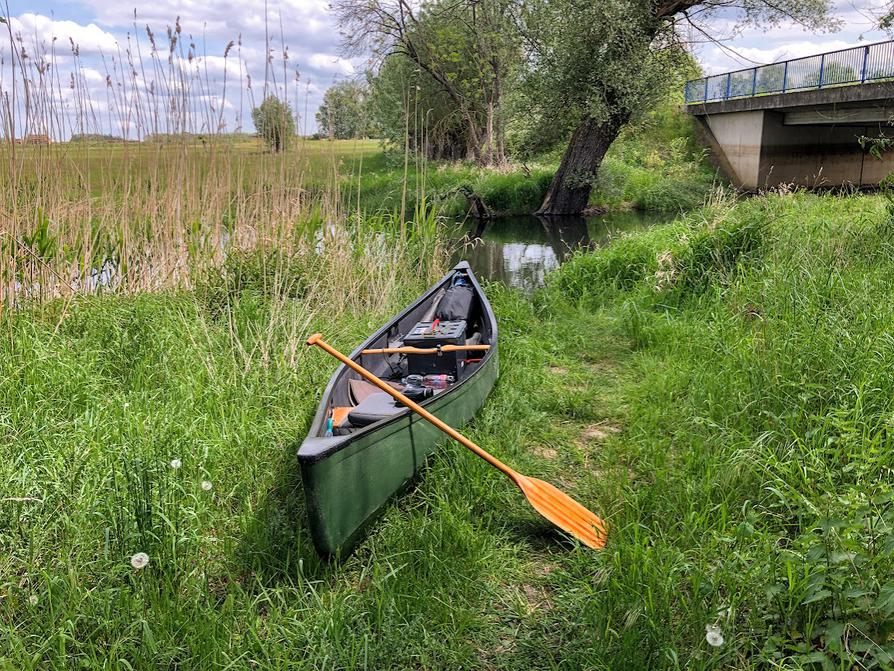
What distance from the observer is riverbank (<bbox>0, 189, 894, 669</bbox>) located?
2.13m

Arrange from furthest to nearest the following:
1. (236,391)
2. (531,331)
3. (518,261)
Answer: (518,261) → (531,331) → (236,391)

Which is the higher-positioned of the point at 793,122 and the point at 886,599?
the point at 793,122

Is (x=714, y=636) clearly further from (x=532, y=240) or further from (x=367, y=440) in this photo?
(x=532, y=240)

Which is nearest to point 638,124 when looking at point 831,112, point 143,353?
point 831,112

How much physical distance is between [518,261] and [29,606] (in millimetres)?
9849

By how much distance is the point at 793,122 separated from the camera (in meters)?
18.7

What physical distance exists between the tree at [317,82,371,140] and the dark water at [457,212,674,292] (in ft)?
8.79

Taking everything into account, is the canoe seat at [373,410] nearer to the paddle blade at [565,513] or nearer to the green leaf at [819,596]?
the paddle blade at [565,513]

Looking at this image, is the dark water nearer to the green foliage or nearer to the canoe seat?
the green foliage

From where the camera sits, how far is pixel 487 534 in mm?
2902

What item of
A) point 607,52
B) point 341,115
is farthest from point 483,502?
point 607,52

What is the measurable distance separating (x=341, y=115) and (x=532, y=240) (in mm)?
7921

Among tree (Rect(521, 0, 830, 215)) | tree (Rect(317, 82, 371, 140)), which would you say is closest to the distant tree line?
tree (Rect(521, 0, 830, 215))

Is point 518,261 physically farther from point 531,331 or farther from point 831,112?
point 831,112
